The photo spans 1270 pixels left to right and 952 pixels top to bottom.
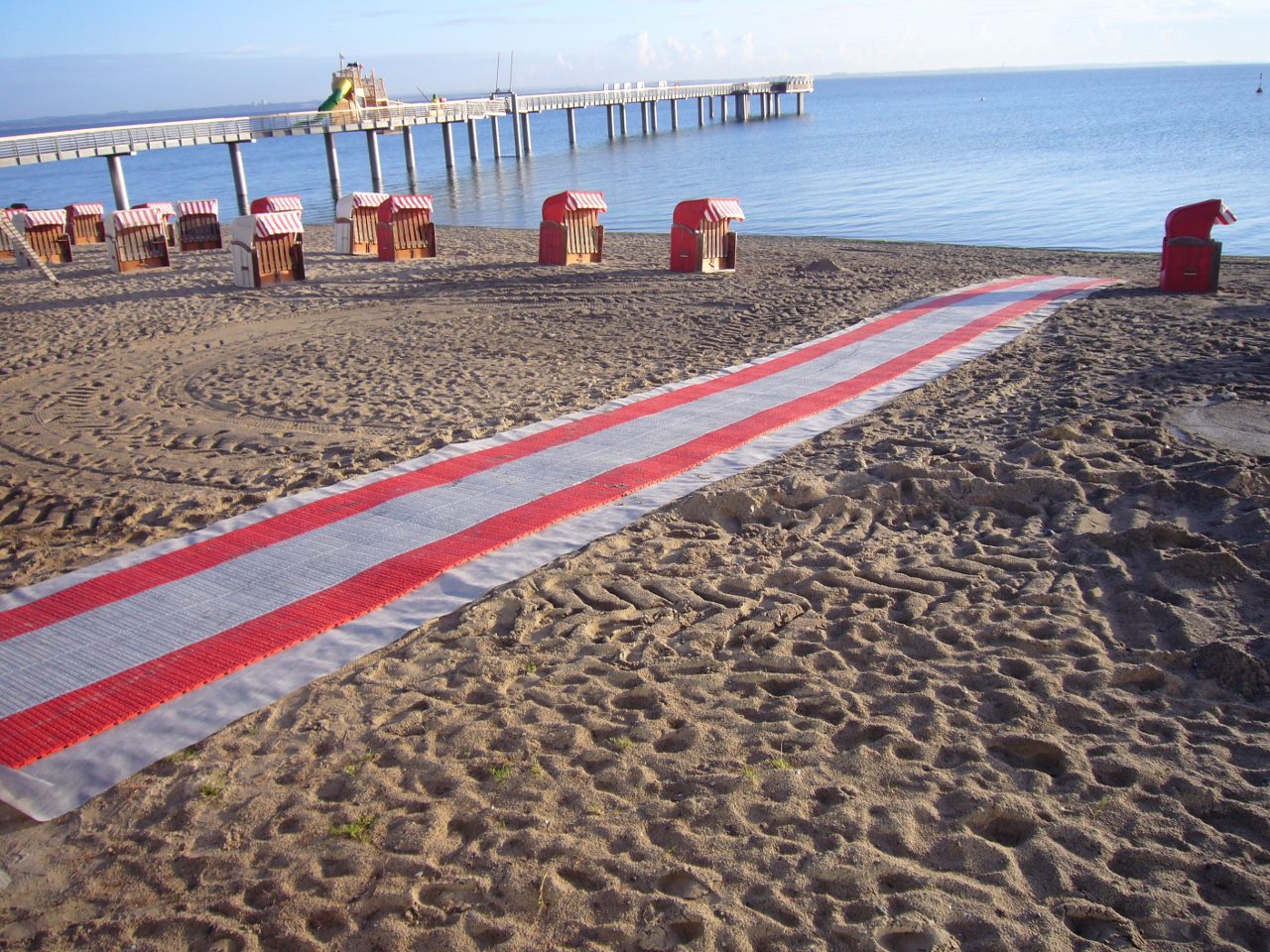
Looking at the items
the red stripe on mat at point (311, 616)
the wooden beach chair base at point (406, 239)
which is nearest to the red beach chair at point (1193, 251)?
the red stripe on mat at point (311, 616)

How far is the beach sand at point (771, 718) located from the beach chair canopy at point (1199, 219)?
16.0 ft

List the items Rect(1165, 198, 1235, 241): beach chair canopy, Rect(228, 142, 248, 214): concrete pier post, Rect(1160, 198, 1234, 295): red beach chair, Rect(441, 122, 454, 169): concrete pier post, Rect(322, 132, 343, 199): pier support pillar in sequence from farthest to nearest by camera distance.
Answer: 1. Rect(441, 122, 454, 169): concrete pier post
2. Rect(322, 132, 343, 199): pier support pillar
3. Rect(228, 142, 248, 214): concrete pier post
4. Rect(1165, 198, 1235, 241): beach chair canopy
5. Rect(1160, 198, 1234, 295): red beach chair

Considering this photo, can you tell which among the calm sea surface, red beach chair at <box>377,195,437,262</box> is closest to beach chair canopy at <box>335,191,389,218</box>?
red beach chair at <box>377,195,437,262</box>

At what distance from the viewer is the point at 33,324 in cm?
1234

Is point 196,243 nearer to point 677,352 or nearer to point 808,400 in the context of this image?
point 677,352

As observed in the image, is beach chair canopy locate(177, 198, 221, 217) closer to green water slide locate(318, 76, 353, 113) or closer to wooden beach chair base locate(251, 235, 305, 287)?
wooden beach chair base locate(251, 235, 305, 287)

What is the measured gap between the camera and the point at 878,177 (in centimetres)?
3256

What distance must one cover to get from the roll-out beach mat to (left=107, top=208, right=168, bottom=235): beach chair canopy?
1259 centimetres

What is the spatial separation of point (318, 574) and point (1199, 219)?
11067 mm

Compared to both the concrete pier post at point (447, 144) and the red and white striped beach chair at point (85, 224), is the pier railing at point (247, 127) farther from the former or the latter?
A: the red and white striped beach chair at point (85, 224)

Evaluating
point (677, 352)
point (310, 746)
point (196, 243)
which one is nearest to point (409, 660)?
point (310, 746)

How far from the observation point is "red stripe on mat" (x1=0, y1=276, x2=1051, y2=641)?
4.55 meters

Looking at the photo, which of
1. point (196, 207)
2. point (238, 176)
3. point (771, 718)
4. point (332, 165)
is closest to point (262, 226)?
point (196, 207)

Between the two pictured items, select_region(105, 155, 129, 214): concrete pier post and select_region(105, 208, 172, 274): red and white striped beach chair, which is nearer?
select_region(105, 208, 172, 274): red and white striped beach chair
